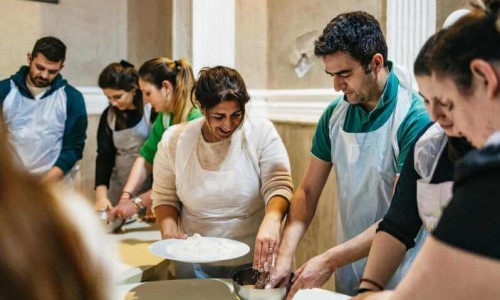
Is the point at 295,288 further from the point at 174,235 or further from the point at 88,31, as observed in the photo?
the point at 88,31

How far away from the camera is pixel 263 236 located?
5.61ft

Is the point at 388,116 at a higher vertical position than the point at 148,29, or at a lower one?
lower

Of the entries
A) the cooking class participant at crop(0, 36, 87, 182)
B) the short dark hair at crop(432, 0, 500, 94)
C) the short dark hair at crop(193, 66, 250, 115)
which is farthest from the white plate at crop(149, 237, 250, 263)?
the cooking class participant at crop(0, 36, 87, 182)

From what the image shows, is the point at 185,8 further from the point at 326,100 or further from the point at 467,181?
the point at 467,181

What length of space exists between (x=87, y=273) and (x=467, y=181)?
441 millimetres

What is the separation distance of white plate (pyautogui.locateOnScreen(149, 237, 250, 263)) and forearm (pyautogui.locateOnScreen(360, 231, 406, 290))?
0.45 m

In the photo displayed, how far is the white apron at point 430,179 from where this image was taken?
118 centimetres

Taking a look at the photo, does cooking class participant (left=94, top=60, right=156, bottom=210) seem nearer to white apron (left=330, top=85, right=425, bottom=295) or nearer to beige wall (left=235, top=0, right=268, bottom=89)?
beige wall (left=235, top=0, right=268, bottom=89)

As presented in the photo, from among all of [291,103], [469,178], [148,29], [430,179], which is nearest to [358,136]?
[430,179]

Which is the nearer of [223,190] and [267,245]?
[267,245]

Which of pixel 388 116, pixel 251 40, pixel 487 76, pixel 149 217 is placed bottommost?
pixel 149 217

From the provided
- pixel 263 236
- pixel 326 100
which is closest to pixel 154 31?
pixel 326 100

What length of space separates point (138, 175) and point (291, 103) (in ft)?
3.02

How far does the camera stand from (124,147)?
2822mm
